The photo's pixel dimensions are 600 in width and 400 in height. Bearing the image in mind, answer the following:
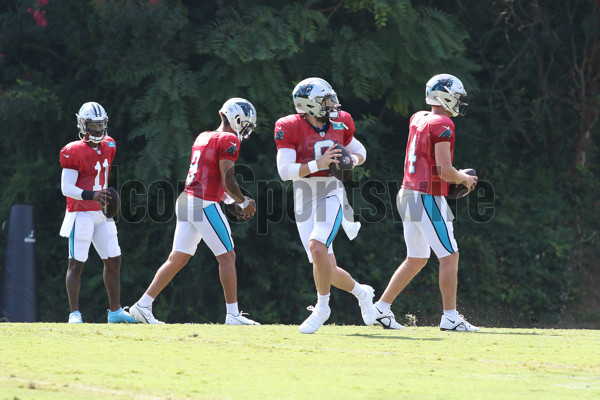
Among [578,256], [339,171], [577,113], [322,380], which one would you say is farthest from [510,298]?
[322,380]

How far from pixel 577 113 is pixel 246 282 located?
23.0ft

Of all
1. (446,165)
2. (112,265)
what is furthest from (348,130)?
(112,265)

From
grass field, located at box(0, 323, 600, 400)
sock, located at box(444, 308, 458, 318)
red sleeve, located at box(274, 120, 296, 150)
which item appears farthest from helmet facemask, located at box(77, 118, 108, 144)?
sock, located at box(444, 308, 458, 318)

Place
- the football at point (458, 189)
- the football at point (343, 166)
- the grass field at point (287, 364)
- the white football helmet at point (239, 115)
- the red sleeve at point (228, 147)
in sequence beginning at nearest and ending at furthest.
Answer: the grass field at point (287, 364), the football at point (343, 166), the football at point (458, 189), the red sleeve at point (228, 147), the white football helmet at point (239, 115)

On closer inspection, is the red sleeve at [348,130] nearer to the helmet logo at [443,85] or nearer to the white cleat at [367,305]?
the helmet logo at [443,85]

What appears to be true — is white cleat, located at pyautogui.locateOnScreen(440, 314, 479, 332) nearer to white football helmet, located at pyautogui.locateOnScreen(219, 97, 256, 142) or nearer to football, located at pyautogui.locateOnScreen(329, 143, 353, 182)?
football, located at pyautogui.locateOnScreen(329, 143, 353, 182)

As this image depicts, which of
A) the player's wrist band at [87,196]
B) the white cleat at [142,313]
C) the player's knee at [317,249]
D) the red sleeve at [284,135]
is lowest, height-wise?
the white cleat at [142,313]

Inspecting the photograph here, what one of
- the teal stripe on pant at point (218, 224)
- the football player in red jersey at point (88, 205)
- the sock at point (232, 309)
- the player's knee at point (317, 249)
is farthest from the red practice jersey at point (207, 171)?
the player's knee at point (317, 249)

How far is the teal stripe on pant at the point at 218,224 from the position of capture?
395 inches

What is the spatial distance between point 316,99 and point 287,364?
9.80ft

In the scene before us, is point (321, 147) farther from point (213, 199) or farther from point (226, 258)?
point (226, 258)

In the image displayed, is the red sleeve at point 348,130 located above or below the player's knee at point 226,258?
above

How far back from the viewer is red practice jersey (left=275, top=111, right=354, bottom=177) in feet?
29.0

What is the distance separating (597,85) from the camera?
17938mm
